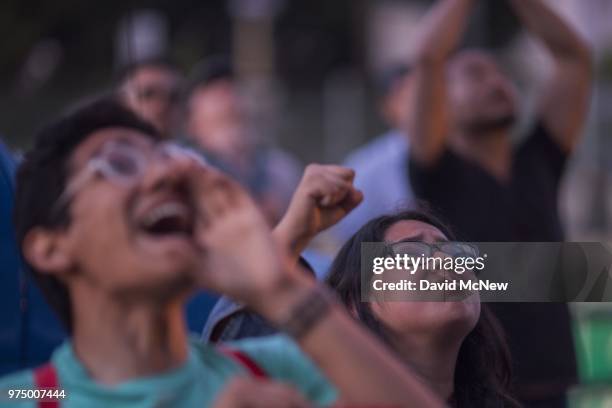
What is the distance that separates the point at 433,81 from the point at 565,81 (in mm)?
432

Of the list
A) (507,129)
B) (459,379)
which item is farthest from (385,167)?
(459,379)

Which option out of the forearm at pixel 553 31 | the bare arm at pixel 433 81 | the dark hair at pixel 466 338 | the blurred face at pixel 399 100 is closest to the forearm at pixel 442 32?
the bare arm at pixel 433 81

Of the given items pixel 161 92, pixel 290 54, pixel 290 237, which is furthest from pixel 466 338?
pixel 290 54

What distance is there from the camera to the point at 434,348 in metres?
2.61

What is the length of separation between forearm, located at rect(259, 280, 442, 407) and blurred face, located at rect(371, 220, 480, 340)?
1.95ft

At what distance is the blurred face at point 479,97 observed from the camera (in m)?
4.46

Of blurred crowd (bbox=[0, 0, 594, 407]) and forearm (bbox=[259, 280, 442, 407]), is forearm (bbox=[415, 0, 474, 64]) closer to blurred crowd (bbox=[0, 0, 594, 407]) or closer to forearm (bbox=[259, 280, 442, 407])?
blurred crowd (bbox=[0, 0, 594, 407])

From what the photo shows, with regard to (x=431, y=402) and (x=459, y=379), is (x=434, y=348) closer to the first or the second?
(x=459, y=379)

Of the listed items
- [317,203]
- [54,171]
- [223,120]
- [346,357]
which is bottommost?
[223,120]

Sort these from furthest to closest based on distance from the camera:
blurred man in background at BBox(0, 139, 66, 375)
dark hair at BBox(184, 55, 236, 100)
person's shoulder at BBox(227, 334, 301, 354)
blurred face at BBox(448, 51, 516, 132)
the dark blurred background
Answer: the dark blurred background
dark hair at BBox(184, 55, 236, 100)
blurred face at BBox(448, 51, 516, 132)
blurred man in background at BBox(0, 139, 66, 375)
person's shoulder at BBox(227, 334, 301, 354)

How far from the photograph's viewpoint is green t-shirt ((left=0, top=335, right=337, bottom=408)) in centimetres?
199

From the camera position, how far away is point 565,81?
4.36m

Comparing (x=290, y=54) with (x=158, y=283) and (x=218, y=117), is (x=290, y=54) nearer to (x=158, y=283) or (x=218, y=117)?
(x=218, y=117)

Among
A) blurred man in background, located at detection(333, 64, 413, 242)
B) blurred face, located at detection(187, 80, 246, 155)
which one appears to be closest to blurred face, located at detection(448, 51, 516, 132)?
blurred man in background, located at detection(333, 64, 413, 242)
